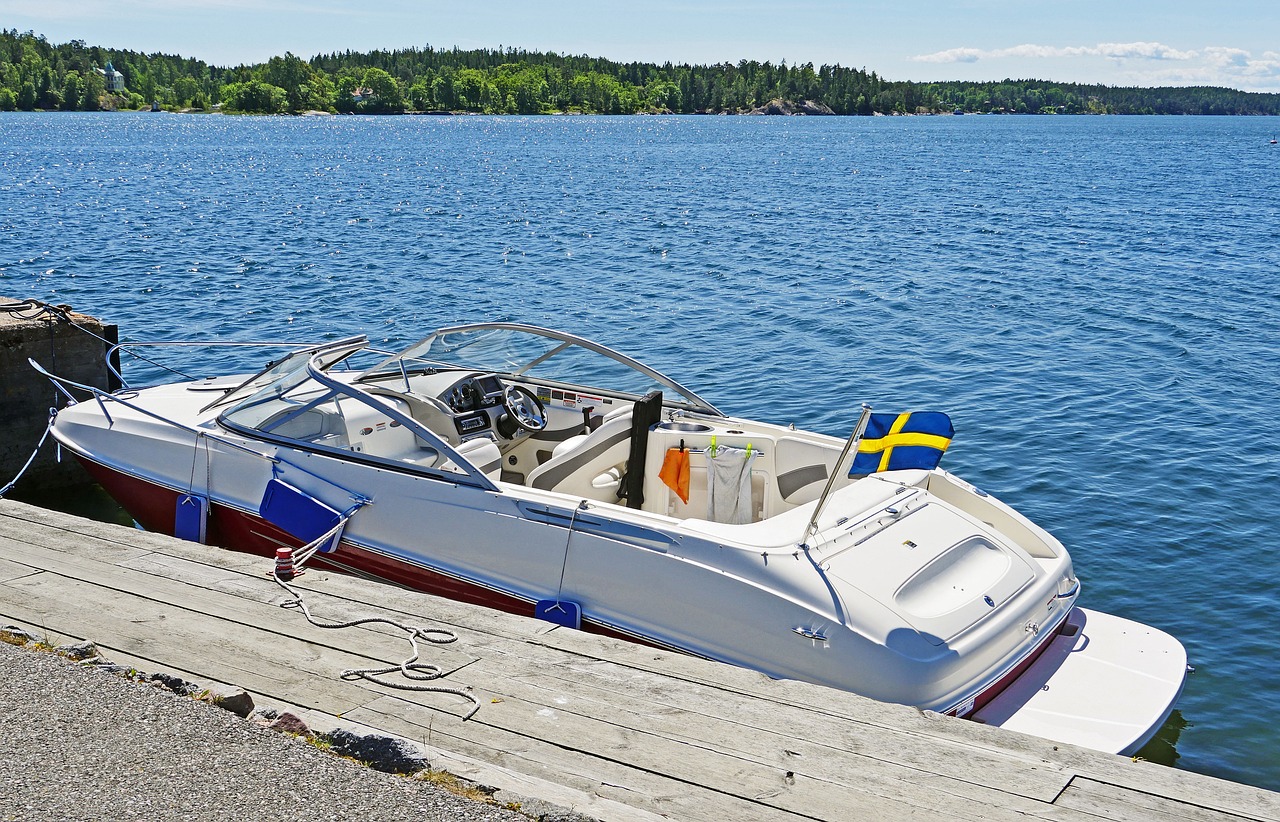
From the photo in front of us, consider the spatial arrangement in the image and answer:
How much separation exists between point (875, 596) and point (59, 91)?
8447 inches

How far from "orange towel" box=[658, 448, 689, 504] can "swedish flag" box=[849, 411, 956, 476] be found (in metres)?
1.50

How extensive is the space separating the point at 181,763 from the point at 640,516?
8.68ft

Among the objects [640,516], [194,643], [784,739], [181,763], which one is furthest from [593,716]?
[194,643]

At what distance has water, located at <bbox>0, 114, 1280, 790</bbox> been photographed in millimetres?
9742

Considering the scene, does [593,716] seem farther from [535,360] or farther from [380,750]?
[535,360]

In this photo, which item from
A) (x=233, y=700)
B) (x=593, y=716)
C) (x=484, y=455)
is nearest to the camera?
(x=233, y=700)

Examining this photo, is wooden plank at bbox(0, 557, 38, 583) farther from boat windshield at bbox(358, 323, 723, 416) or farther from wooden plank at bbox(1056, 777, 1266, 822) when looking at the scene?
wooden plank at bbox(1056, 777, 1266, 822)

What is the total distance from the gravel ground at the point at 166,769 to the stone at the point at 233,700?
77 mm

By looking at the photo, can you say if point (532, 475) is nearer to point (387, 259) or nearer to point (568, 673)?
point (568, 673)

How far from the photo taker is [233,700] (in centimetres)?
450

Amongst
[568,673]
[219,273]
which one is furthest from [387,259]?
[568,673]

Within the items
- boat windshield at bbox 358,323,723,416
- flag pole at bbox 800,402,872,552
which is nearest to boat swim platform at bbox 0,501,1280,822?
flag pole at bbox 800,402,872,552

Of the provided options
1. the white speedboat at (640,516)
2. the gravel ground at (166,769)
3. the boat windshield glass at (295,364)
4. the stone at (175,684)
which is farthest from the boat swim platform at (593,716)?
the boat windshield glass at (295,364)

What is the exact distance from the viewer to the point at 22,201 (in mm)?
39219
